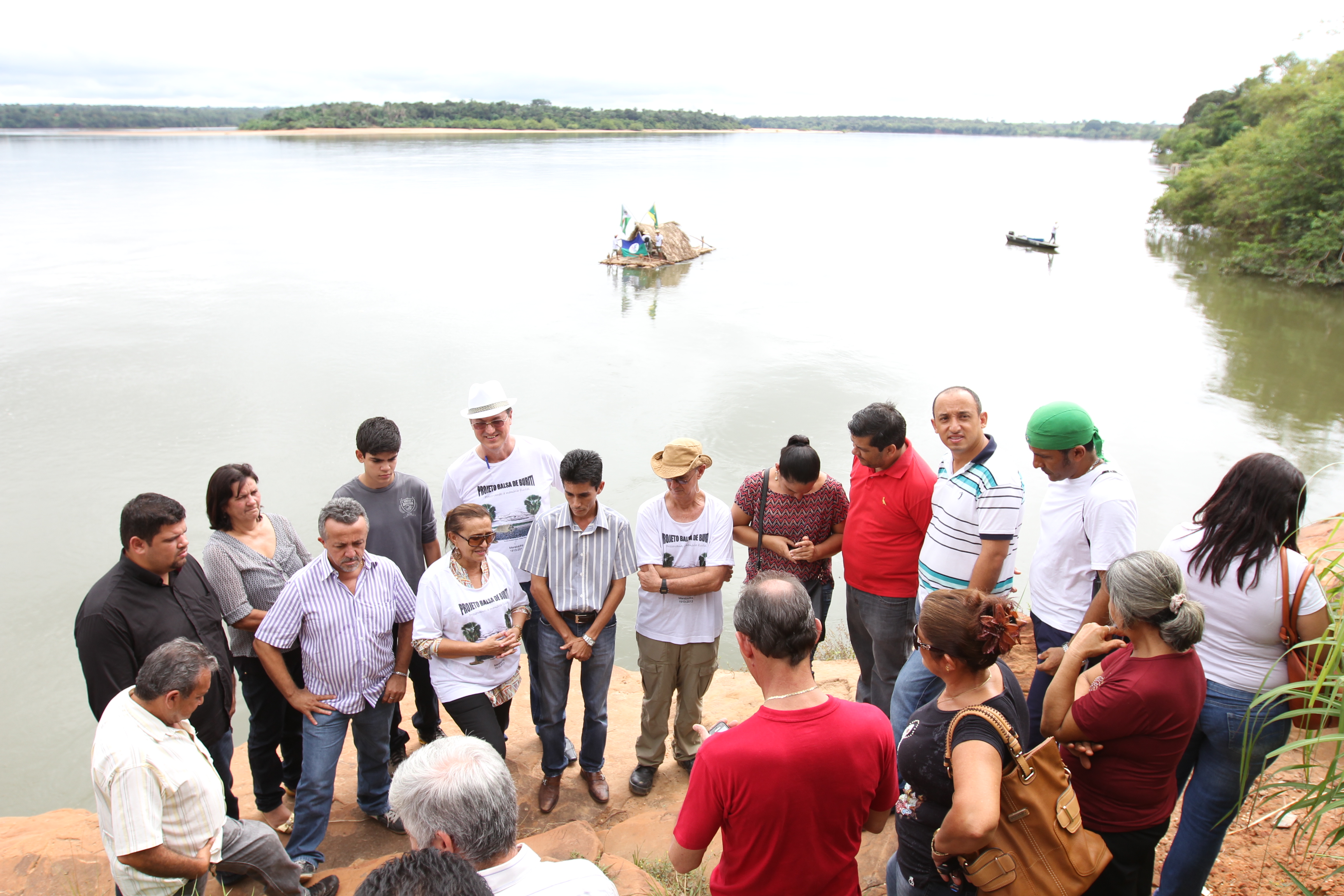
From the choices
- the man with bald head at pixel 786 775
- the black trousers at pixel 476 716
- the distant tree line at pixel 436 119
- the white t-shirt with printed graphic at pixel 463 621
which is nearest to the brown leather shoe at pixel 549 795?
the black trousers at pixel 476 716

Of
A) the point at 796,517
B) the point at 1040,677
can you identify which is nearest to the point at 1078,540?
the point at 1040,677

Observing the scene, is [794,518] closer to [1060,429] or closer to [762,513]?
[762,513]

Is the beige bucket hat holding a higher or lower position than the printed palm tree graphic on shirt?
→ higher

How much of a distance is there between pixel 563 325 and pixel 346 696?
17962 millimetres

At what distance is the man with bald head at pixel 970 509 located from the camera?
3426mm

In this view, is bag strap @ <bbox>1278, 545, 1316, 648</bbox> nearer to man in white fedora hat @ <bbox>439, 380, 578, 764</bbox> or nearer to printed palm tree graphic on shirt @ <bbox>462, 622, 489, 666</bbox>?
printed palm tree graphic on shirt @ <bbox>462, 622, 489, 666</bbox>

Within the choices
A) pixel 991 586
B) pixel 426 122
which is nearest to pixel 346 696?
pixel 991 586

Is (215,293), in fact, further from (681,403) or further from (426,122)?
(426,122)

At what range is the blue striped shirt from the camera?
354 cm

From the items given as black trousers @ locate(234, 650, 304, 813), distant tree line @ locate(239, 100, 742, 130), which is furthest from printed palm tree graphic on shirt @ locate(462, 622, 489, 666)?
distant tree line @ locate(239, 100, 742, 130)

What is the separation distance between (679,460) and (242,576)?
7.22 ft

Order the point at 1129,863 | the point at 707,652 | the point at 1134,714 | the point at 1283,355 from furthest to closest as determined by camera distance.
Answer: the point at 1283,355
the point at 707,652
the point at 1129,863
the point at 1134,714

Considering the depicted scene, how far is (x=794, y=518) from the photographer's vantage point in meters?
4.29

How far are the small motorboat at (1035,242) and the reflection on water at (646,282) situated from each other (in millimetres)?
14847
